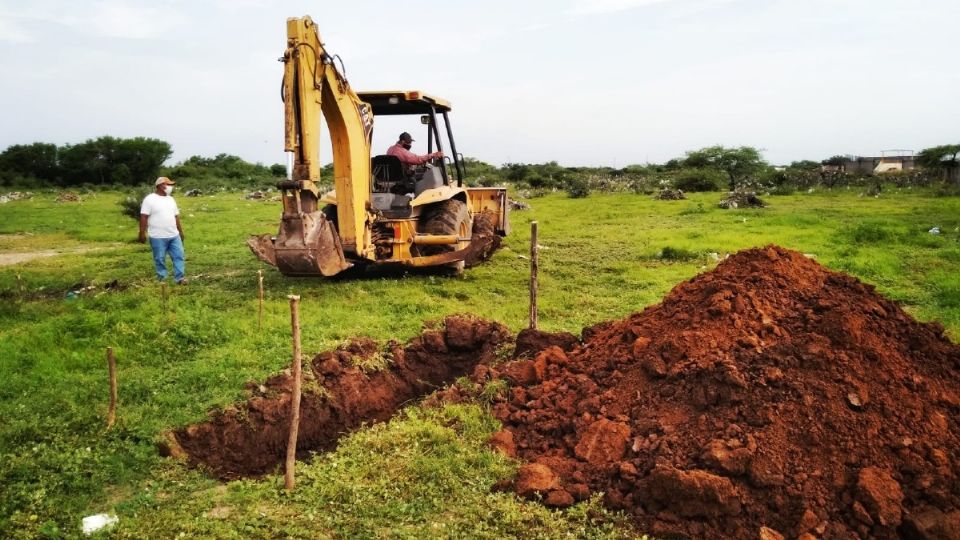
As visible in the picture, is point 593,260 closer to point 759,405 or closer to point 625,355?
point 625,355

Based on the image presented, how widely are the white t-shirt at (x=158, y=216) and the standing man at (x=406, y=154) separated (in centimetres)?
310

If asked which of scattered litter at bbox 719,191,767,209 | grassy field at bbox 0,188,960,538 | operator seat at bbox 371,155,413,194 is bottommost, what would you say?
grassy field at bbox 0,188,960,538

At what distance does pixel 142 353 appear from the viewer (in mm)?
6555

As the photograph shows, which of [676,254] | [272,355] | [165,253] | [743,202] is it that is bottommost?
[272,355]

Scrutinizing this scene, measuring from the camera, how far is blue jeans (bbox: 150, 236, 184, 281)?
9.42 m

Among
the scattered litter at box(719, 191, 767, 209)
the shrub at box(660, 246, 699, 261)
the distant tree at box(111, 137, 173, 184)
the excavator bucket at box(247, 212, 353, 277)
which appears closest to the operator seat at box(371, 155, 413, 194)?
the excavator bucket at box(247, 212, 353, 277)

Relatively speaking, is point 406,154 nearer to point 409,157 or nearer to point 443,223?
point 409,157

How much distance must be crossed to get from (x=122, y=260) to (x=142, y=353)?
6840mm

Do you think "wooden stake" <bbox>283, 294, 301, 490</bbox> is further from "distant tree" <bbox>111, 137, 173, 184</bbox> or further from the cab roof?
"distant tree" <bbox>111, 137, 173, 184</bbox>

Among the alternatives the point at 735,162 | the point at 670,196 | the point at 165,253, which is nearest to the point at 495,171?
the point at 735,162

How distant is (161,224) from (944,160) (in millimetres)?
29858

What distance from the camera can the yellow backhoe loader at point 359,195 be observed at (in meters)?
7.74

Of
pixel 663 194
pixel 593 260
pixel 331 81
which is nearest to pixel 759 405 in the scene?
pixel 331 81

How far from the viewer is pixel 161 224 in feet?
30.6
